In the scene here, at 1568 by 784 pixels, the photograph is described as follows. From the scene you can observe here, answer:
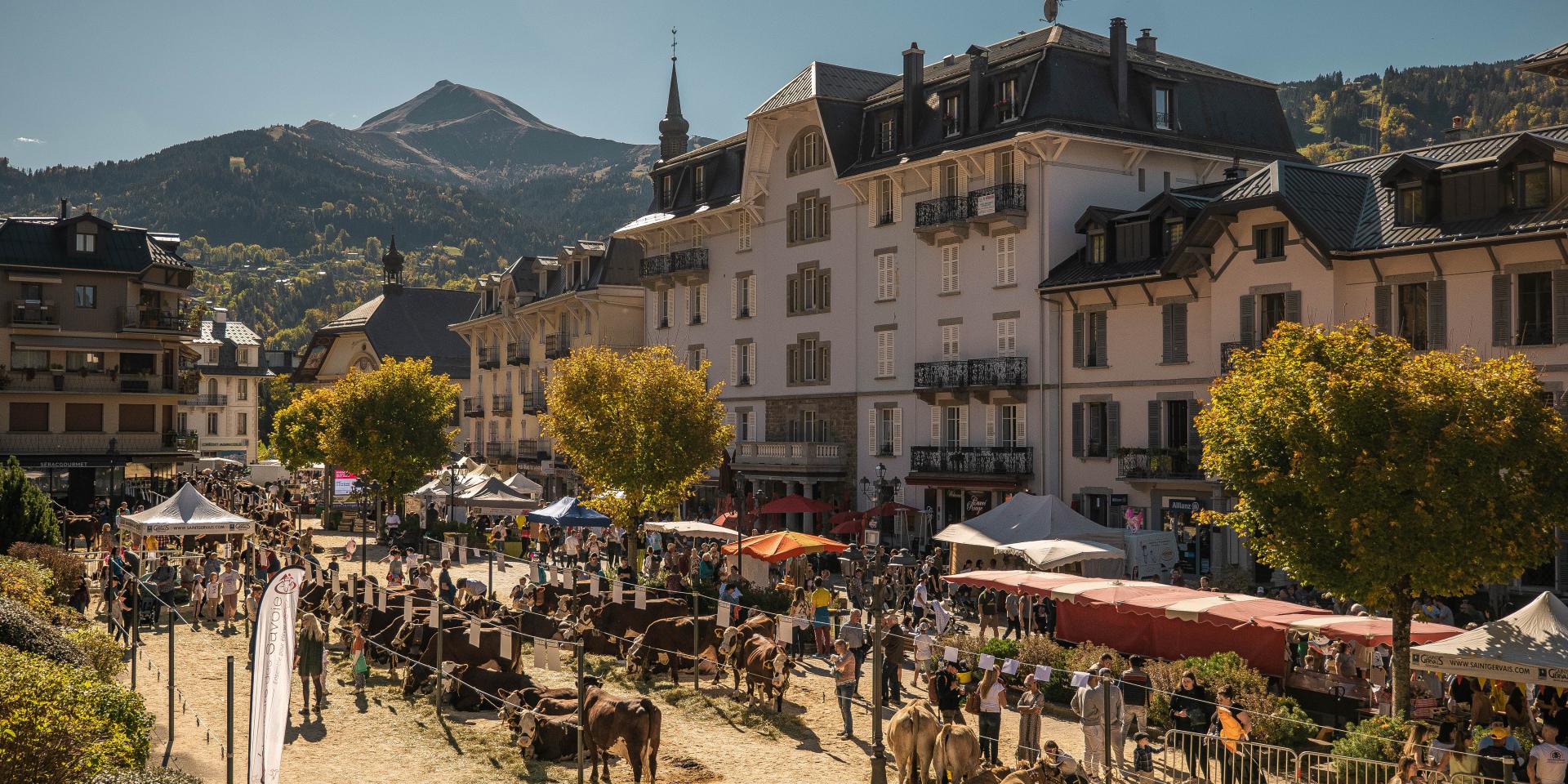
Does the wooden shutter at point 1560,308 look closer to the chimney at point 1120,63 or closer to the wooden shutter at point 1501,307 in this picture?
the wooden shutter at point 1501,307

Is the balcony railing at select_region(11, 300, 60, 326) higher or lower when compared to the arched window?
lower

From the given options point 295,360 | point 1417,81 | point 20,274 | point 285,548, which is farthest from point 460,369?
point 1417,81

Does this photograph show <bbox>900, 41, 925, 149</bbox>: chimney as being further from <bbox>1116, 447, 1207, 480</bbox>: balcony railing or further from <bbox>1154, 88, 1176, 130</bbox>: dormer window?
<bbox>1116, 447, 1207, 480</bbox>: balcony railing

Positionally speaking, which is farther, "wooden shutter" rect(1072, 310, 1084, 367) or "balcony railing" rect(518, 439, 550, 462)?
"balcony railing" rect(518, 439, 550, 462)

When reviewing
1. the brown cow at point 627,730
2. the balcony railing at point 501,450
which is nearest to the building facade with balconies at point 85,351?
the balcony railing at point 501,450

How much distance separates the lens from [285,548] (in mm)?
40750

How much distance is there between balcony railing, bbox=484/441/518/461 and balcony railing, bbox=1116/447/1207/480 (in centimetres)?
4535

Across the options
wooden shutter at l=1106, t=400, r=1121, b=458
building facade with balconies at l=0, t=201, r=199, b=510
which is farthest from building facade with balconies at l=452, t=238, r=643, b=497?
wooden shutter at l=1106, t=400, r=1121, b=458

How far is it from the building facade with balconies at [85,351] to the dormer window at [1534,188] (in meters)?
58.3

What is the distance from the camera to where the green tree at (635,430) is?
39.3 metres

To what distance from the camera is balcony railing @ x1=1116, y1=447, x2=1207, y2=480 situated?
38.3 meters

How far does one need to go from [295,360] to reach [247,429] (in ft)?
127

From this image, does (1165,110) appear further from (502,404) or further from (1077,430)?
(502,404)

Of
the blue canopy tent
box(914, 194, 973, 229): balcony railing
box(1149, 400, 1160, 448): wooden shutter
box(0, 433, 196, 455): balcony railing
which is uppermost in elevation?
box(914, 194, 973, 229): balcony railing
